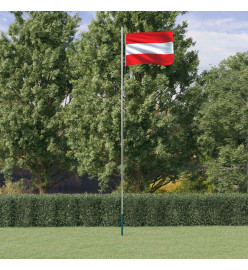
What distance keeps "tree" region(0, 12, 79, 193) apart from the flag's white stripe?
888cm

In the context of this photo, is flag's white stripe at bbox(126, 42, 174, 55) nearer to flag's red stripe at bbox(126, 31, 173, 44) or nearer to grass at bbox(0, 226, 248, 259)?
flag's red stripe at bbox(126, 31, 173, 44)

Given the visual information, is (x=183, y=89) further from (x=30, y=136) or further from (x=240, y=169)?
(x=30, y=136)

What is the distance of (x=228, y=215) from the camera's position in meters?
17.6

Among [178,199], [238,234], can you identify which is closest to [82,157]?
[178,199]

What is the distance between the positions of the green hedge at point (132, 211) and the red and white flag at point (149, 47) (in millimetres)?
5533

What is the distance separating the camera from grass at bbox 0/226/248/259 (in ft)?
37.2

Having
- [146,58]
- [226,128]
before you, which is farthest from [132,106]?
[146,58]

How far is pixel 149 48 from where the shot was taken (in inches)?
599

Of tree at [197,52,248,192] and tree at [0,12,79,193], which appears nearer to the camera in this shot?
tree at [197,52,248,192]

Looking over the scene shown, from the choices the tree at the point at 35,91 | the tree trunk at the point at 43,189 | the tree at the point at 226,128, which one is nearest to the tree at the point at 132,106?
the tree at the point at 226,128

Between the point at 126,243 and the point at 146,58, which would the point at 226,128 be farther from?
the point at 126,243

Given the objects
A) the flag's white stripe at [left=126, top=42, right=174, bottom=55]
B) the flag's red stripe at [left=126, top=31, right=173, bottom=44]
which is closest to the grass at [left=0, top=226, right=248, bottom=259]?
the flag's white stripe at [left=126, top=42, right=174, bottom=55]

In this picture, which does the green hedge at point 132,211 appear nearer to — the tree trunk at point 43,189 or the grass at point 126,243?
the grass at point 126,243

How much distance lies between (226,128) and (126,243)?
855cm
